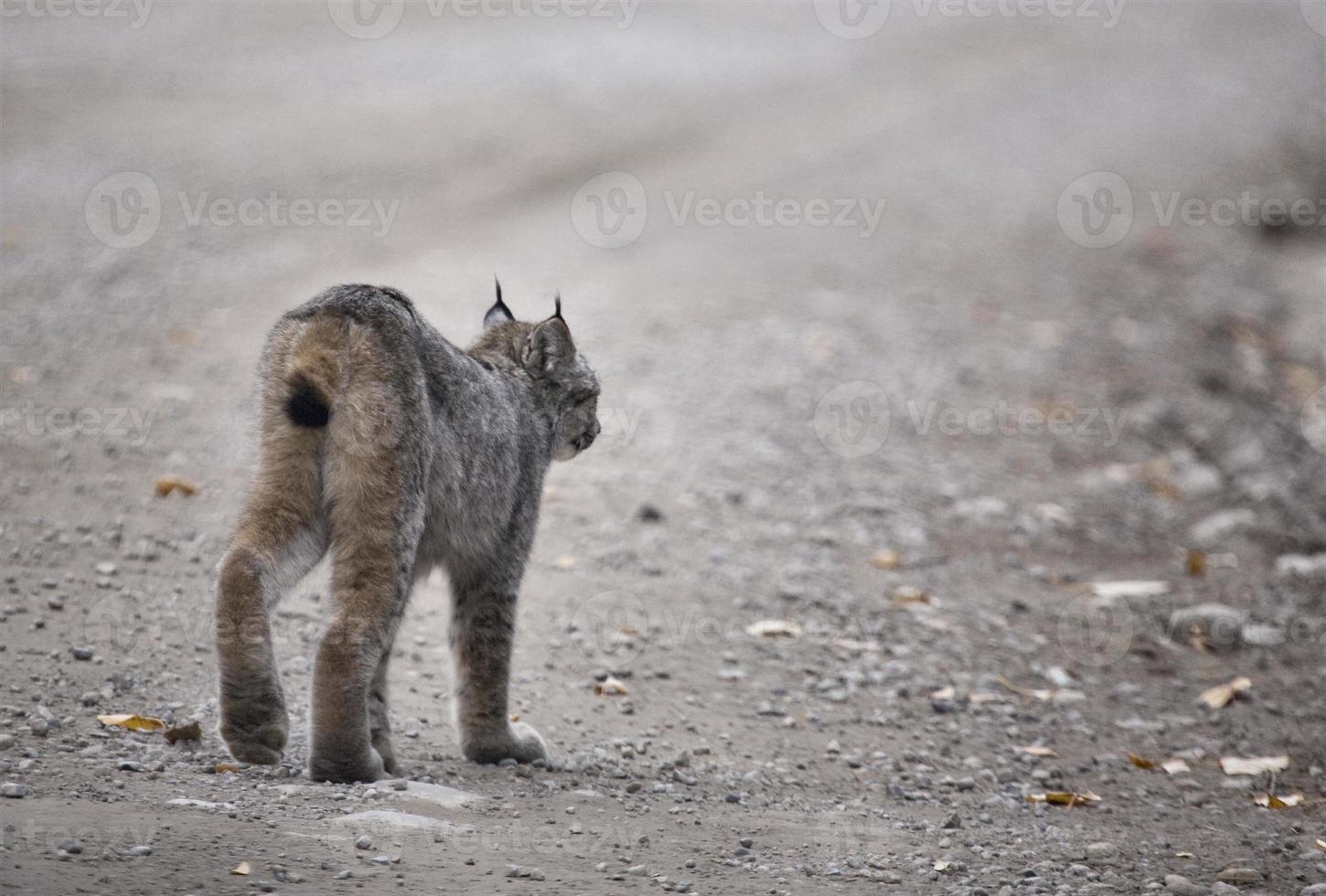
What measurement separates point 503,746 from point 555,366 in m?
1.62

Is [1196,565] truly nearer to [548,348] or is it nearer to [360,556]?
[548,348]

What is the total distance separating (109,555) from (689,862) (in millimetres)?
3702

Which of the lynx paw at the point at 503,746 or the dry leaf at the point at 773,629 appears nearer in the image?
the lynx paw at the point at 503,746

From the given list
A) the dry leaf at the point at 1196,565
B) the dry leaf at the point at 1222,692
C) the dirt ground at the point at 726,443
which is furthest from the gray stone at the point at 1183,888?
the dry leaf at the point at 1196,565

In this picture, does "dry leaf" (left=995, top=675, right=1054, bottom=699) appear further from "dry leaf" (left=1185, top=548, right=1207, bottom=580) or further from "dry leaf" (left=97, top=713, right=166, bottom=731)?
"dry leaf" (left=97, top=713, right=166, bottom=731)

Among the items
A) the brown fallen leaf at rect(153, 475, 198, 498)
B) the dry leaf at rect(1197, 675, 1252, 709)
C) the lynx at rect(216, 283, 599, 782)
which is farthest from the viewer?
the brown fallen leaf at rect(153, 475, 198, 498)

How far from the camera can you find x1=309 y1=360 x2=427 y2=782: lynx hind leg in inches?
180

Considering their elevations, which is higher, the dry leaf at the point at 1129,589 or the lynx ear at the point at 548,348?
the lynx ear at the point at 548,348

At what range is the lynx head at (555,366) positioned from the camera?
19.1 ft

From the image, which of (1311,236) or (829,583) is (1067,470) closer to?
(829,583)

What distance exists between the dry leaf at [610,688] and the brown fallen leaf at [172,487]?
9.04 feet

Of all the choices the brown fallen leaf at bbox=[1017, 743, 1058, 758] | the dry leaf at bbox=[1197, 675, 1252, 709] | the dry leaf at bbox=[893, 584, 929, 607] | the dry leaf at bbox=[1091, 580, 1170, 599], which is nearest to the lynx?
the brown fallen leaf at bbox=[1017, 743, 1058, 758]

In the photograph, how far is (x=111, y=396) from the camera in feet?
29.2

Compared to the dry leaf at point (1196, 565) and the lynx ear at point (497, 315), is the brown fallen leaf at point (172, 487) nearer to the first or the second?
the lynx ear at point (497, 315)
